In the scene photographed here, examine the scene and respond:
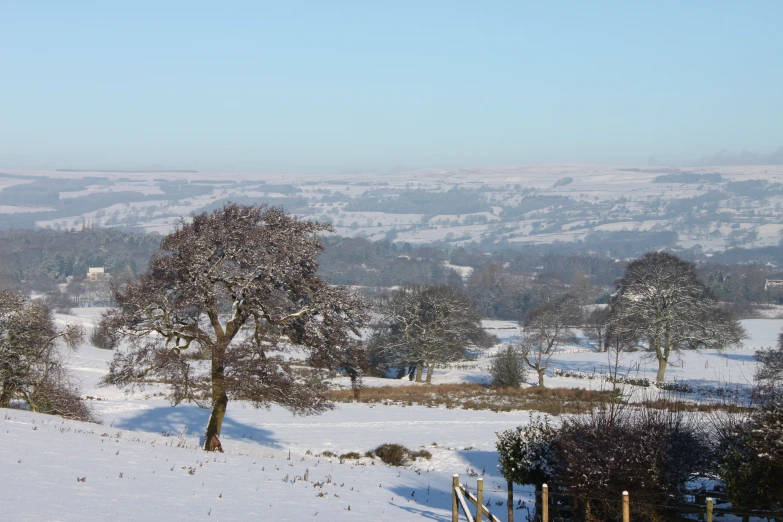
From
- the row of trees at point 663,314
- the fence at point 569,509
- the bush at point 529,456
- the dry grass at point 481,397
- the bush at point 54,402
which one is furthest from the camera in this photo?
the row of trees at point 663,314

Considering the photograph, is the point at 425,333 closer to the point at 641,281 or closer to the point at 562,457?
the point at 641,281

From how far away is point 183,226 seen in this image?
22.4 m

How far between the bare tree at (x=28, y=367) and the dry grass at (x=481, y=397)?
1503 centimetres

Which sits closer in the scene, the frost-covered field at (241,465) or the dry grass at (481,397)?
the frost-covered field at (241,465)

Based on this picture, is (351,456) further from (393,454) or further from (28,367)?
(28,367)

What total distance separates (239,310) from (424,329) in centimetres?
3731

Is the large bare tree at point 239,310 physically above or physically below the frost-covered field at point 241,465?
Result: above

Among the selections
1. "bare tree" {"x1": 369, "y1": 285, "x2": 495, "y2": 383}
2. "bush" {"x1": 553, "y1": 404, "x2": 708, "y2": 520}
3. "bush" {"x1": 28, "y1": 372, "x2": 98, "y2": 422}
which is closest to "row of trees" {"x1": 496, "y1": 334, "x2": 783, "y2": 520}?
"bush" {"x1": 553, "y1": 404, "x2": 708, "y2": 520}

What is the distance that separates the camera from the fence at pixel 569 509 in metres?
12.7

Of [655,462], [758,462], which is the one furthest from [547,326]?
[758,462]

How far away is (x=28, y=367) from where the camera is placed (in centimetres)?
2566

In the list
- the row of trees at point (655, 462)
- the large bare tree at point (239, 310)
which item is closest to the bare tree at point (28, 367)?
the large bare tree at point (239, 310)

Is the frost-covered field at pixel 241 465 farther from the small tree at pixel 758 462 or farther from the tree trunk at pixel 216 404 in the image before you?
the small tree at pixel 758 462

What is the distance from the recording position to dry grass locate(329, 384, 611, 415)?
35.8 metres
